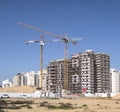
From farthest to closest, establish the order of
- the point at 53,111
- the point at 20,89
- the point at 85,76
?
1. the point at 85,76
2. the point at 20,89
3. the point at 53,111

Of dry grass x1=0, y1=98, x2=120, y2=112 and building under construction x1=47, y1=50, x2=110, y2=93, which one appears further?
building under construction x1=47, y1=50, x2=110, y2=93

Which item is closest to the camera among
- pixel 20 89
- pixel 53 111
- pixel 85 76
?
→ pixel 53 111

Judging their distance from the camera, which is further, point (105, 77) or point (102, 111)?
point (105, 77)

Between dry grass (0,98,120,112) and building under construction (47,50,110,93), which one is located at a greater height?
building under construction (47,50,110,93)

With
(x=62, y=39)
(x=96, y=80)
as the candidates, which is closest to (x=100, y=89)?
(x=96, y=80)

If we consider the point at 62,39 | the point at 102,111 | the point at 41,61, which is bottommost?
the point at 102,111

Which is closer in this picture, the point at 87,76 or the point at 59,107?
the point at 59,107

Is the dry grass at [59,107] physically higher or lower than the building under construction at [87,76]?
lower

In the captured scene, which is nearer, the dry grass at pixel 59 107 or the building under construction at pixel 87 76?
the dry grass at pixel 59 107

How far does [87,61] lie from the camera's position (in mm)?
193375

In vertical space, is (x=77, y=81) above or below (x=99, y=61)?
below

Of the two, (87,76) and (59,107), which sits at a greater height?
(87,76)

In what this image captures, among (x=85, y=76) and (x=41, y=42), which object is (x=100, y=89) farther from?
(x=41, y=42)

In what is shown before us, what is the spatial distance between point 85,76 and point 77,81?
5.69 meters
